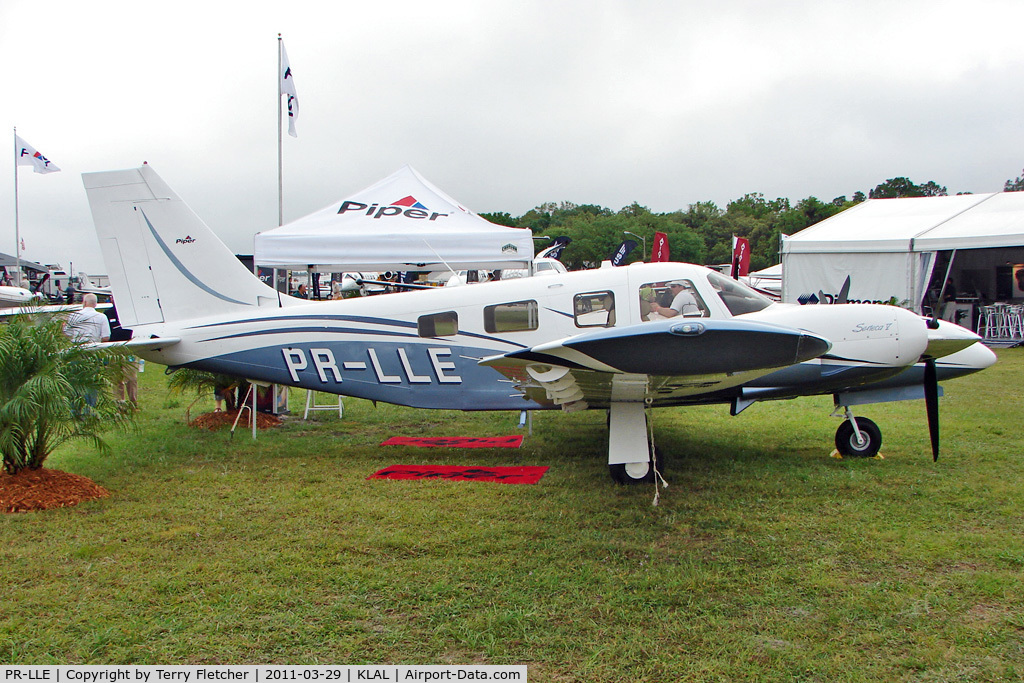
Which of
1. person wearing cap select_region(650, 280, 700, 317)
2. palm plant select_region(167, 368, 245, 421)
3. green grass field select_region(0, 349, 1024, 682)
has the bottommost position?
green grass field select_region(0, 349, 1024, 682)

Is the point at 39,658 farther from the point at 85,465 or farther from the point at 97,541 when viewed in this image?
the point at 85,465

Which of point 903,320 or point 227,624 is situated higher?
point 903,320

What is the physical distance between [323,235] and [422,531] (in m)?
6.77

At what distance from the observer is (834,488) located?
20.4 ft

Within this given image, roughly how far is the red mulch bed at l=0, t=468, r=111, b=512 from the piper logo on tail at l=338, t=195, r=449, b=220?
6.50 m

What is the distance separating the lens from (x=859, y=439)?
23.9ft

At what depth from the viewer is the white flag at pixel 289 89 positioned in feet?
50.3

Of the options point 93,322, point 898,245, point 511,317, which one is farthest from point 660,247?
point 93,322

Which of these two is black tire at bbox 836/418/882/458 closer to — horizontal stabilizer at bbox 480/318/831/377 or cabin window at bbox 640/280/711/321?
cabin window at bbox 640/280/711/321

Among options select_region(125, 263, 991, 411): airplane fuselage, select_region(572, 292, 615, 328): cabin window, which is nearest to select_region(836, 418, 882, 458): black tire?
select_region(125, 263, 991, 411): airplane fuselage

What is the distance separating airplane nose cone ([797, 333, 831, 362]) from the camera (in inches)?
163

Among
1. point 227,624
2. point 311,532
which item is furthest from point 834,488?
point 227,624

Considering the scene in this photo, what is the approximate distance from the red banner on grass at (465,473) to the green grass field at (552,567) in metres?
0.23

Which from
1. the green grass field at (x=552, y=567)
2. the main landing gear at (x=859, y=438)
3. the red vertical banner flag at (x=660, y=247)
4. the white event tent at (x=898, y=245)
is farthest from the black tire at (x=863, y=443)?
the white event tent at (x=898, y=245)
